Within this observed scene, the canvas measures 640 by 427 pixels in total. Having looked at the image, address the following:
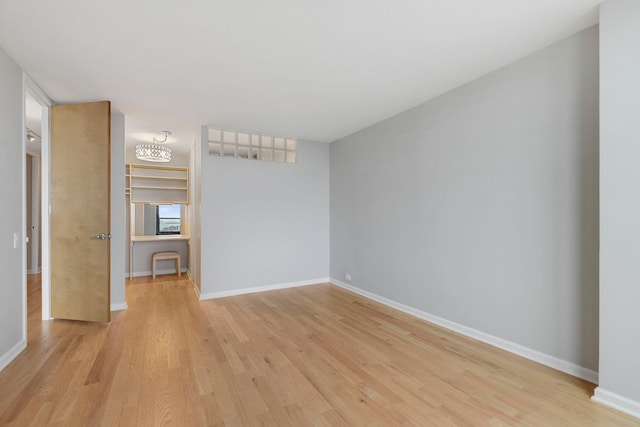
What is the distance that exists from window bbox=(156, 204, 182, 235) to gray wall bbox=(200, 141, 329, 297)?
101 inches

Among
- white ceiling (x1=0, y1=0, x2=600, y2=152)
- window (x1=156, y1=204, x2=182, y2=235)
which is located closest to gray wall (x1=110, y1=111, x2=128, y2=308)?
white ceiling (x1=0, y1=0, x2=600, y2=152)

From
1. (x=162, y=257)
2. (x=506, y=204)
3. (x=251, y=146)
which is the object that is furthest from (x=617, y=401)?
(x=162, y=257)

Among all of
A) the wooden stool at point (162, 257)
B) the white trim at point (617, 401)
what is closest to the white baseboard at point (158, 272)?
the wooden stool at point (162, 257)

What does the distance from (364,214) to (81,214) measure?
12.2ft

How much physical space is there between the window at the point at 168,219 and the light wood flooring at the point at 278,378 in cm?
314

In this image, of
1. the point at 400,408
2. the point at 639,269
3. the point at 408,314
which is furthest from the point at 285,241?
the point at 639,269

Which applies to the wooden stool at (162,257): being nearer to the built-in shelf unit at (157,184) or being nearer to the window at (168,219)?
the window at (168,219)

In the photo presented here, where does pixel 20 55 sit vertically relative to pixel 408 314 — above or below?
above

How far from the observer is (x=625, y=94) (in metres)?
1.86

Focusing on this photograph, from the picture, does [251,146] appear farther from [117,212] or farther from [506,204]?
[506,204]

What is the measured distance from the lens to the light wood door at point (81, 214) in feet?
11.1

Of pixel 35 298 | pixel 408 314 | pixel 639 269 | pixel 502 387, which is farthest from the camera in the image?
pixel 35 298

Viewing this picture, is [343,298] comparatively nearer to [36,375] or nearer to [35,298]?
[36,375]

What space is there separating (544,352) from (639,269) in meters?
1.06
